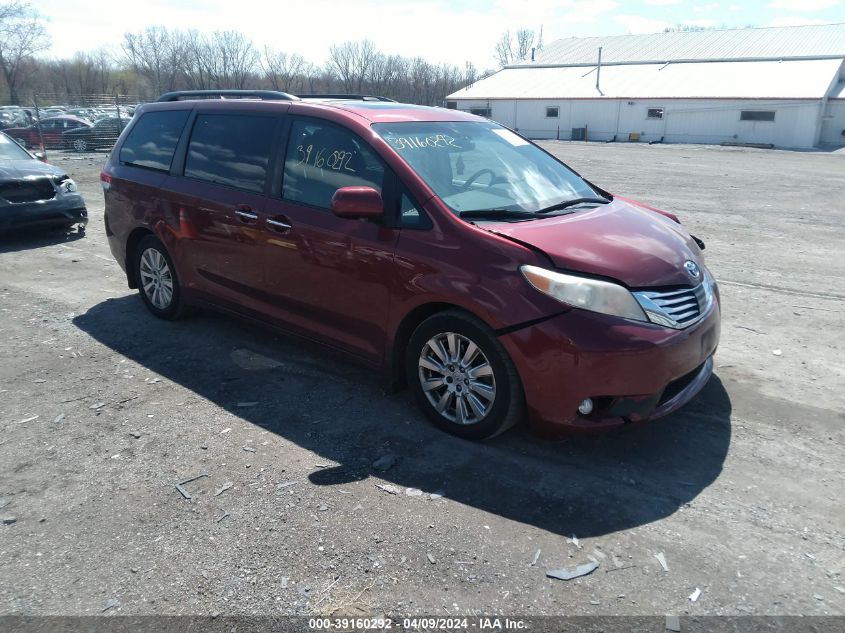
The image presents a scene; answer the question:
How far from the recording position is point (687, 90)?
4241 cm

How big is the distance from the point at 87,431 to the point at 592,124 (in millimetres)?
46576

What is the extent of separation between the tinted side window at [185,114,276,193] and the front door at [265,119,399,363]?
0.89ft

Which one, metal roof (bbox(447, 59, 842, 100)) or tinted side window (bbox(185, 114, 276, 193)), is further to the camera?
metal roof (bbox(447, 59, 842, 100))

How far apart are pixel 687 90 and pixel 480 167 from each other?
4416 cm

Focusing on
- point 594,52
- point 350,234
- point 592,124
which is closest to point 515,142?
point 350,234

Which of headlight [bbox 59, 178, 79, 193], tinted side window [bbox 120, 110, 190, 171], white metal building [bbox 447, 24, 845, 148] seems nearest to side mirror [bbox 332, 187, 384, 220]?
tinted side window [bbox 120, 110, 190, 171]

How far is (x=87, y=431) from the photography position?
4.06 meters

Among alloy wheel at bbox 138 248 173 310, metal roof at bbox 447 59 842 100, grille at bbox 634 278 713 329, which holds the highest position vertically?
metal roof at bbox 447 59 842 100

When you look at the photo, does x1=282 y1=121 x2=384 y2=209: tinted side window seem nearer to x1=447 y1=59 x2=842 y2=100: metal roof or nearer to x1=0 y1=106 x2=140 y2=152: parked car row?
x1=0 y1=106 x2=140 y2=152: parked car row

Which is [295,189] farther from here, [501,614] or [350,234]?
[501,614]

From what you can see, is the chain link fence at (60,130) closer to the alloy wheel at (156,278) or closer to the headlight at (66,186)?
the headlight at (66,186)

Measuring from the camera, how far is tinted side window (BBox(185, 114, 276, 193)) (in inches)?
186

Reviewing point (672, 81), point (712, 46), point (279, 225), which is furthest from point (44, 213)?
point (712, 46)

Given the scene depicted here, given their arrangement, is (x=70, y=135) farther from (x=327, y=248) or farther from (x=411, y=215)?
(x=411, y=215)
